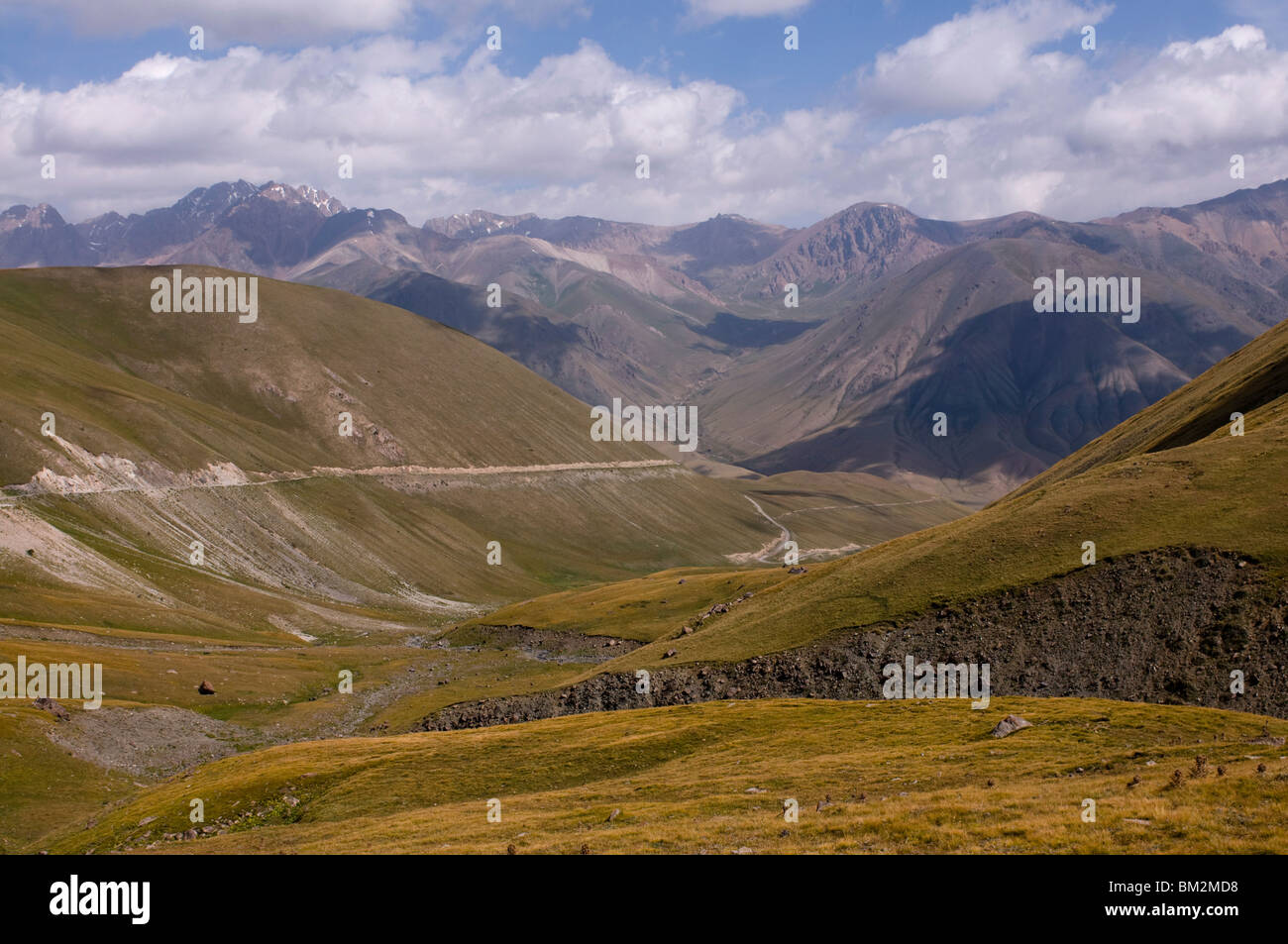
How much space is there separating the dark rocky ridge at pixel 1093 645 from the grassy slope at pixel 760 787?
606 centimetres

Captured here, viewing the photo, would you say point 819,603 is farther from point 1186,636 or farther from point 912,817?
point 912,817

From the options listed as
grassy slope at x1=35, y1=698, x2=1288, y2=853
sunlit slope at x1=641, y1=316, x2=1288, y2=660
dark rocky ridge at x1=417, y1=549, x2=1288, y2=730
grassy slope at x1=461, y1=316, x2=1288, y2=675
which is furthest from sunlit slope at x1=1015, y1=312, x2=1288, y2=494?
grassy slope at x1=35, y1=698, x2=1288, y2=853

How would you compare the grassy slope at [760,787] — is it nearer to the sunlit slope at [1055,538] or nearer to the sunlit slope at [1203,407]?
the sunlit slope at [1055,538]

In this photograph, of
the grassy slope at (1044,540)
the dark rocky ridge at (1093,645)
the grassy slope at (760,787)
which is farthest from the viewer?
the grassy slope at (1044,540)

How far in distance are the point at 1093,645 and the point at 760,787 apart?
30585mm

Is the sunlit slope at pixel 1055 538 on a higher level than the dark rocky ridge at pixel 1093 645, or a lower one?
higher

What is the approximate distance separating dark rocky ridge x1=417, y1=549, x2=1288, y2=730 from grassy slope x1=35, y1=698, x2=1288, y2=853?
19.9ft

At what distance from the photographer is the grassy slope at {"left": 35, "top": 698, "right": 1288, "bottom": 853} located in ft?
96.3

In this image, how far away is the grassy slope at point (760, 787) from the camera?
96.3 ft

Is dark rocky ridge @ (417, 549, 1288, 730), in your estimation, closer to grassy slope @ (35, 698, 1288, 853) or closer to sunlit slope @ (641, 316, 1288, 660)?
sunlit slope @ (641, 316, 1288, 660)

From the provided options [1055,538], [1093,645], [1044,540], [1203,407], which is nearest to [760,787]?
[1093,645]

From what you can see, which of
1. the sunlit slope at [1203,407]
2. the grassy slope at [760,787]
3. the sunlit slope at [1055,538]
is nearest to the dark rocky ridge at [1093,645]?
the sunlit slope at [1055,538]

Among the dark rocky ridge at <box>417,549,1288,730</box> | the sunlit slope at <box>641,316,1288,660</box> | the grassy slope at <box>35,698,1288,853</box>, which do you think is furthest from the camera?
the sunlit slope at <box>641,316,1288,660</box>

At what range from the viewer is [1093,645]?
6106cm
